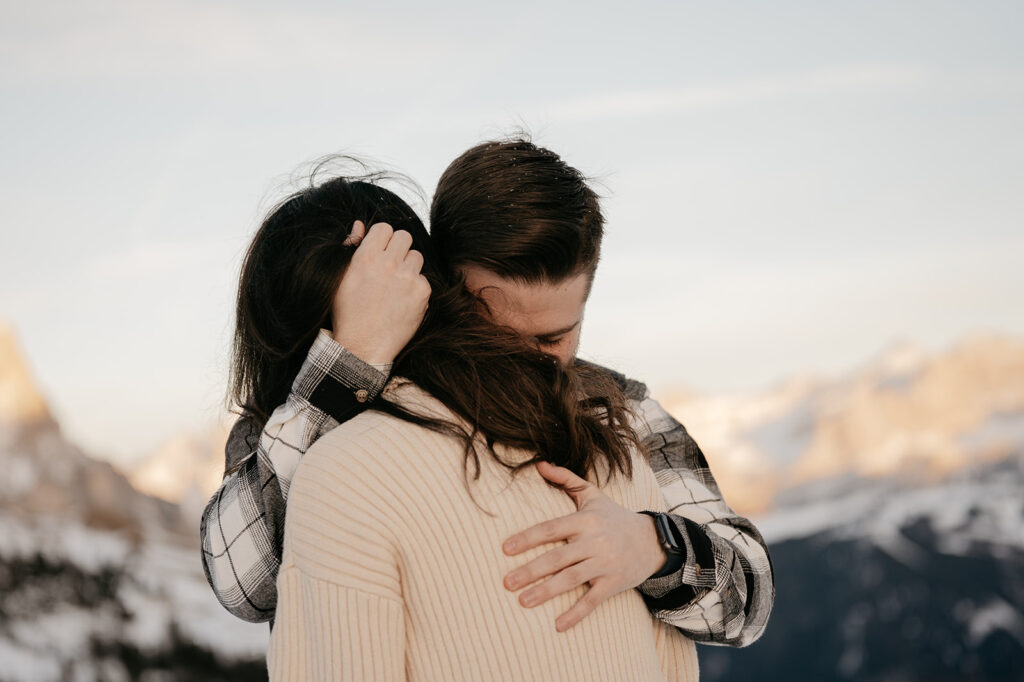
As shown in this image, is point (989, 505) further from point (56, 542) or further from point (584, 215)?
point (584, 215)

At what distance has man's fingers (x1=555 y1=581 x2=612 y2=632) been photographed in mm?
1230

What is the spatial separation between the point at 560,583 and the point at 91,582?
15.3 feet

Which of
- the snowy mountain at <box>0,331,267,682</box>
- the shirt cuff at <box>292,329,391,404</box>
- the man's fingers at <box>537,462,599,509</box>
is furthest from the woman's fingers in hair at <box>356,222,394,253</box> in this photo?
the snowy mountain at <box>0,331,267,682</box>

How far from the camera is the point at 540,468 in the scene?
1.31 m

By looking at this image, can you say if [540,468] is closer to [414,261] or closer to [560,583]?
[560,583]

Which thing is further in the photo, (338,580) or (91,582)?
(91,582)

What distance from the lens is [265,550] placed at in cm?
155

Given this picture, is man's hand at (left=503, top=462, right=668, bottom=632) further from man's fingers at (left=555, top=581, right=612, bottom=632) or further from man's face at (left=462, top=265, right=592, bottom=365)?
man's face at (left=462, top=265, right=592, bottom=365)

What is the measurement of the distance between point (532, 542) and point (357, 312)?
46cm

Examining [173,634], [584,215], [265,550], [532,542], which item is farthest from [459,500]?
[173,634]

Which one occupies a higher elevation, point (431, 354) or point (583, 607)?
point (431, 354)

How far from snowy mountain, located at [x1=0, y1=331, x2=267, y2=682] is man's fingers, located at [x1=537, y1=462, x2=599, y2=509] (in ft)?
13.9

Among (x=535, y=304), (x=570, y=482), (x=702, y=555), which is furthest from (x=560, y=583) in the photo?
(x=535, y=304)

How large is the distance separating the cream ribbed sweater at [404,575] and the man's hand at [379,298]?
197 millimetres
